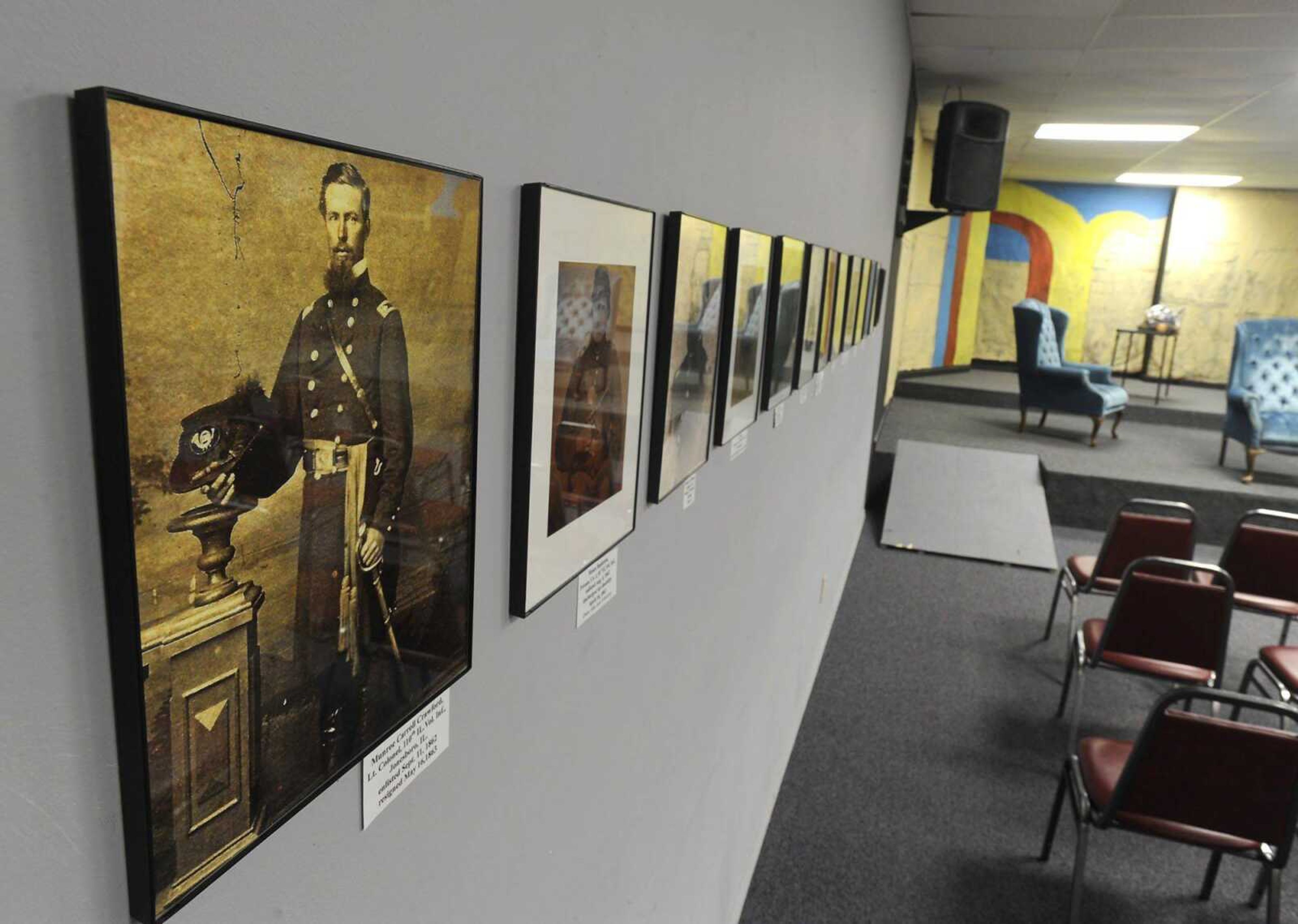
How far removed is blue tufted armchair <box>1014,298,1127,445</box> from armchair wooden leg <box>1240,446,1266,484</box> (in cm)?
117

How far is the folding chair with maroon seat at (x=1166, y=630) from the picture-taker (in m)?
2.81

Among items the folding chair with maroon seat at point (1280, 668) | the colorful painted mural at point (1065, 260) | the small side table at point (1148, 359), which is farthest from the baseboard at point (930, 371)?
the folding chair with maroon seat at point (1280, 668)

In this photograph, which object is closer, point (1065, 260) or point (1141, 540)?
point (1141, 540)

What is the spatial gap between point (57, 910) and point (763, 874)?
2537 millimetres

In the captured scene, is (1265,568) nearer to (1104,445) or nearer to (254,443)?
(254,443)

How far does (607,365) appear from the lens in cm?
93

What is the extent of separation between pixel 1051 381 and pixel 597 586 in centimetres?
759

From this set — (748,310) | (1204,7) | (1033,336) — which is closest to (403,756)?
(748,310)

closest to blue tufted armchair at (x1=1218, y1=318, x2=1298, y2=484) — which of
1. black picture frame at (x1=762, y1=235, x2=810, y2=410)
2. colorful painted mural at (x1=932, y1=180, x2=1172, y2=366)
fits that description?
colorful painted mural at (x1=932, y1=180, x2=1172, y2=366)

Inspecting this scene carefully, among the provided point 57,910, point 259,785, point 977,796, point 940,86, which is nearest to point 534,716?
point 259,785

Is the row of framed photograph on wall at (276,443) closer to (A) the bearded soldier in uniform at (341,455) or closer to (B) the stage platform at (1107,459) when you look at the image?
(A) the bearded soldier in uniform at (341,455)

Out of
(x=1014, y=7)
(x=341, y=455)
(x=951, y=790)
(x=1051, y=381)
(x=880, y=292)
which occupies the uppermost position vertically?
(x=1014, y=7)

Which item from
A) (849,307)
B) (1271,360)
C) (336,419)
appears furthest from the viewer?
(1271,360)

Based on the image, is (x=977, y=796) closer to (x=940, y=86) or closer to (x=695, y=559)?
(x=695, y=559)
